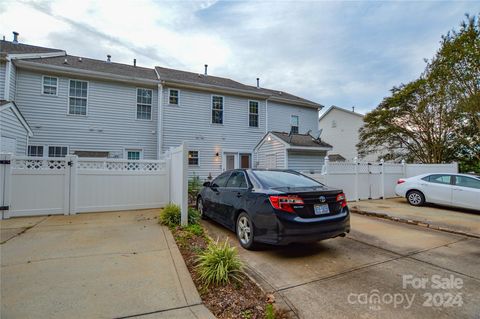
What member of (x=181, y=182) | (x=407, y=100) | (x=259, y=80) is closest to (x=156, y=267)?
(x=181, y=182)

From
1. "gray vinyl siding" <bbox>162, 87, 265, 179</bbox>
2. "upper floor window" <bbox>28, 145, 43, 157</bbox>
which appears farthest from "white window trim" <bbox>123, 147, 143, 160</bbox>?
"upper floor window" <bbox>28, 145, 43, 157</bbox>

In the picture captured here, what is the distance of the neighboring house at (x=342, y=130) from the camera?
2112cm

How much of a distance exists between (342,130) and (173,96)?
55.2 ft

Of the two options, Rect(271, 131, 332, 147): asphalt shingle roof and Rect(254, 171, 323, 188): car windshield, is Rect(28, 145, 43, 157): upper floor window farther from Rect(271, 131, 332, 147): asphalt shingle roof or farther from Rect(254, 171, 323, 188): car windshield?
Rect(271, 131, 332, 147): asphalt shingle roof

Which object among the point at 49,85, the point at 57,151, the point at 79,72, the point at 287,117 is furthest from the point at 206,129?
the point at 49,85

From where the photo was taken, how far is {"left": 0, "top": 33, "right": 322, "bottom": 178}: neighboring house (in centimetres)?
1062

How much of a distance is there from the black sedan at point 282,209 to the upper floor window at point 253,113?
1055 cm

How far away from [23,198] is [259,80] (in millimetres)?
15244

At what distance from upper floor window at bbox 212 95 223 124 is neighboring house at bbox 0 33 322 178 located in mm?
60

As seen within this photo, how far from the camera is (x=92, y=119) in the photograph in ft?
38.0

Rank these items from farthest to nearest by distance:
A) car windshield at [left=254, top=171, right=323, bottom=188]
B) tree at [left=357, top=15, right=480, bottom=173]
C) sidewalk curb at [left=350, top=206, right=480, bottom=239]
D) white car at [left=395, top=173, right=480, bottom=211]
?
1. tree at [left=357, top=15, right=480, bottom=173]
2. white car at [left=395, top=173, right=480, bottom=211]
3. sidewalk curb at [left=350, top=206, right=480, bottom=239]
4. car windshield at [left=254, top=171, right=323, bottom=188]

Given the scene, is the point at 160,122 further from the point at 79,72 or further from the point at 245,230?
the point at 245,230

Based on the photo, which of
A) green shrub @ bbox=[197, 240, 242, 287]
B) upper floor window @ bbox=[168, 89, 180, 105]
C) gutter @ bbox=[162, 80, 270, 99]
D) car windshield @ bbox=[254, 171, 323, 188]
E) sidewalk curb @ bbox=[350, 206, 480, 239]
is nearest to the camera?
green shrub @ bbox=[197, 240, 242, 287]

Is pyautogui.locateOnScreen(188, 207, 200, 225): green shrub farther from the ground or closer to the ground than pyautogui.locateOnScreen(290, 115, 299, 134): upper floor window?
closer to the ground
